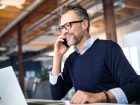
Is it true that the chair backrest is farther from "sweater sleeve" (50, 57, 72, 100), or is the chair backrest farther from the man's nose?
the man's nose

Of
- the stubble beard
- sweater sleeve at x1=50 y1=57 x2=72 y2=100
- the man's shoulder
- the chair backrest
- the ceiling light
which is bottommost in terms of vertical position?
the chair backrest

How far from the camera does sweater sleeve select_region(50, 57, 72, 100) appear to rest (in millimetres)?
1908

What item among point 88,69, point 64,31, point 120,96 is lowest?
point 120,96

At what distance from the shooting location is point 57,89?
1909mm

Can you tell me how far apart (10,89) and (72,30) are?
0.76 metres

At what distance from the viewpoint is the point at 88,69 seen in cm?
167

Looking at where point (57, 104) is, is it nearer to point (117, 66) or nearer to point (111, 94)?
point (111, 94)

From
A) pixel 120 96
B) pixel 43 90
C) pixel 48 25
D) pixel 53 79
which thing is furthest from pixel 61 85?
pixel 48 25

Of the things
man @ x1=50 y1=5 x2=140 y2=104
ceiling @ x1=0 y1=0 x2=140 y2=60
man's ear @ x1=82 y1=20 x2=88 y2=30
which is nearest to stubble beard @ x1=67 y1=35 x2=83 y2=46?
man @ x1=50 y1=5 x2=140 y2=104

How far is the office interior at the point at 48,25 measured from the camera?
15.6ft

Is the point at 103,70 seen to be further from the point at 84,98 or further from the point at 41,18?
the point at 41,18

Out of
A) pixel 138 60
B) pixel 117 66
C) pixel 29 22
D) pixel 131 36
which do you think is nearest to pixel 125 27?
pixel 131 36

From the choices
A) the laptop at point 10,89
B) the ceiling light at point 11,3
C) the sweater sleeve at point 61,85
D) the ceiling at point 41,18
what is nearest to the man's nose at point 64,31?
the sweater sleeve at point 61,85

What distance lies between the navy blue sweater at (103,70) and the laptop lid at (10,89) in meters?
0.59
